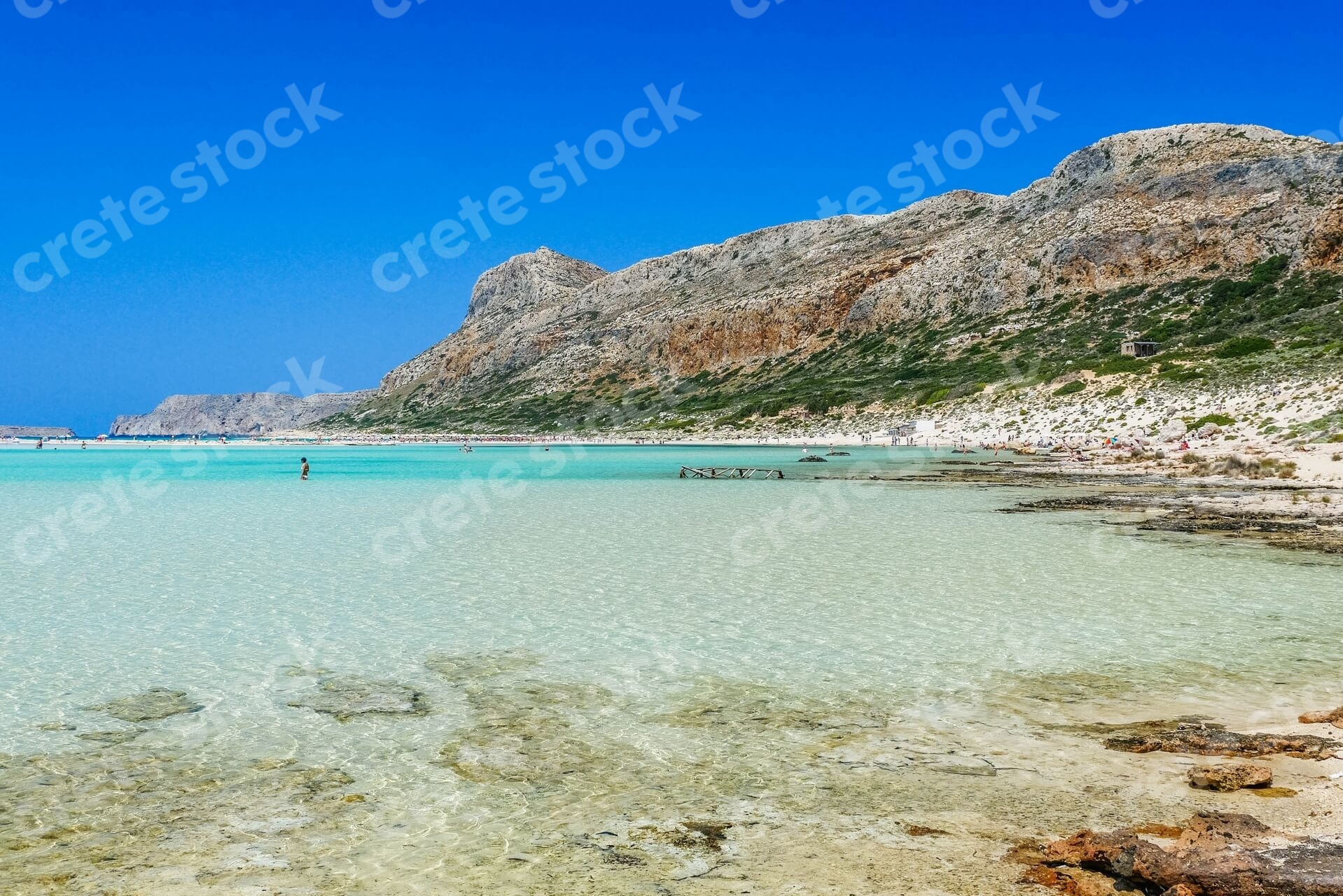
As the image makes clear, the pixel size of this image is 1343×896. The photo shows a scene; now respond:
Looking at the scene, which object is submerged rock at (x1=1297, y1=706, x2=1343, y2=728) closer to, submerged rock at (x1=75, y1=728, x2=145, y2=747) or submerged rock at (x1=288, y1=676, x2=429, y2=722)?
submerged rock at (x1=288, y1=676, x2=429, y2=722)

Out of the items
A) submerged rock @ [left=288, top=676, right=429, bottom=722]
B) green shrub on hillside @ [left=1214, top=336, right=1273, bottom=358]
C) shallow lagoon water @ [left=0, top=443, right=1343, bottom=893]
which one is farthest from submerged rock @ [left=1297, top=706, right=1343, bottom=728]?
green shrub on hillside @ [left=1214, top=336, right=1273, bottom=358]

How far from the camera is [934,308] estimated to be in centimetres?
15488

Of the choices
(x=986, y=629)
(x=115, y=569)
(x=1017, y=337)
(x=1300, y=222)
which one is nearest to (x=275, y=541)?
(x=115, y=569)

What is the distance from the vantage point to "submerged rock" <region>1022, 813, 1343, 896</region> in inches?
236

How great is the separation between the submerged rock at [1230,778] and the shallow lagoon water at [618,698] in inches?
11.9

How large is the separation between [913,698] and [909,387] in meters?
116

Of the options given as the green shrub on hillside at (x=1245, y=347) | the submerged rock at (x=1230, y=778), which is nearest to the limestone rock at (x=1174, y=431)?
the green shrub on hillside at (x=1245, y=347)

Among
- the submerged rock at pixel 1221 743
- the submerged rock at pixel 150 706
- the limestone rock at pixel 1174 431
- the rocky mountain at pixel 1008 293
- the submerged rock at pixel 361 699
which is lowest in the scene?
the limestone rock at pixel 1174 431

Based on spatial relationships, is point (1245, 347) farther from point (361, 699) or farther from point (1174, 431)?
point (361, 699)

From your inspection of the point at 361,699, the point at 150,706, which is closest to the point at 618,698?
the point at 361,699

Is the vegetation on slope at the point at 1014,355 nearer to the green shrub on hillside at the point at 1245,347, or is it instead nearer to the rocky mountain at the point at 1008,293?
the green shrub on hillside at the point at 1245,347

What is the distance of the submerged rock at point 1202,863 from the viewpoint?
599 centimetres

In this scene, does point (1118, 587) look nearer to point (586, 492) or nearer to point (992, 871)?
point (992, 871)

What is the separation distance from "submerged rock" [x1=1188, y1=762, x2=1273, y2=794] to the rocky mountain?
3730 inches
